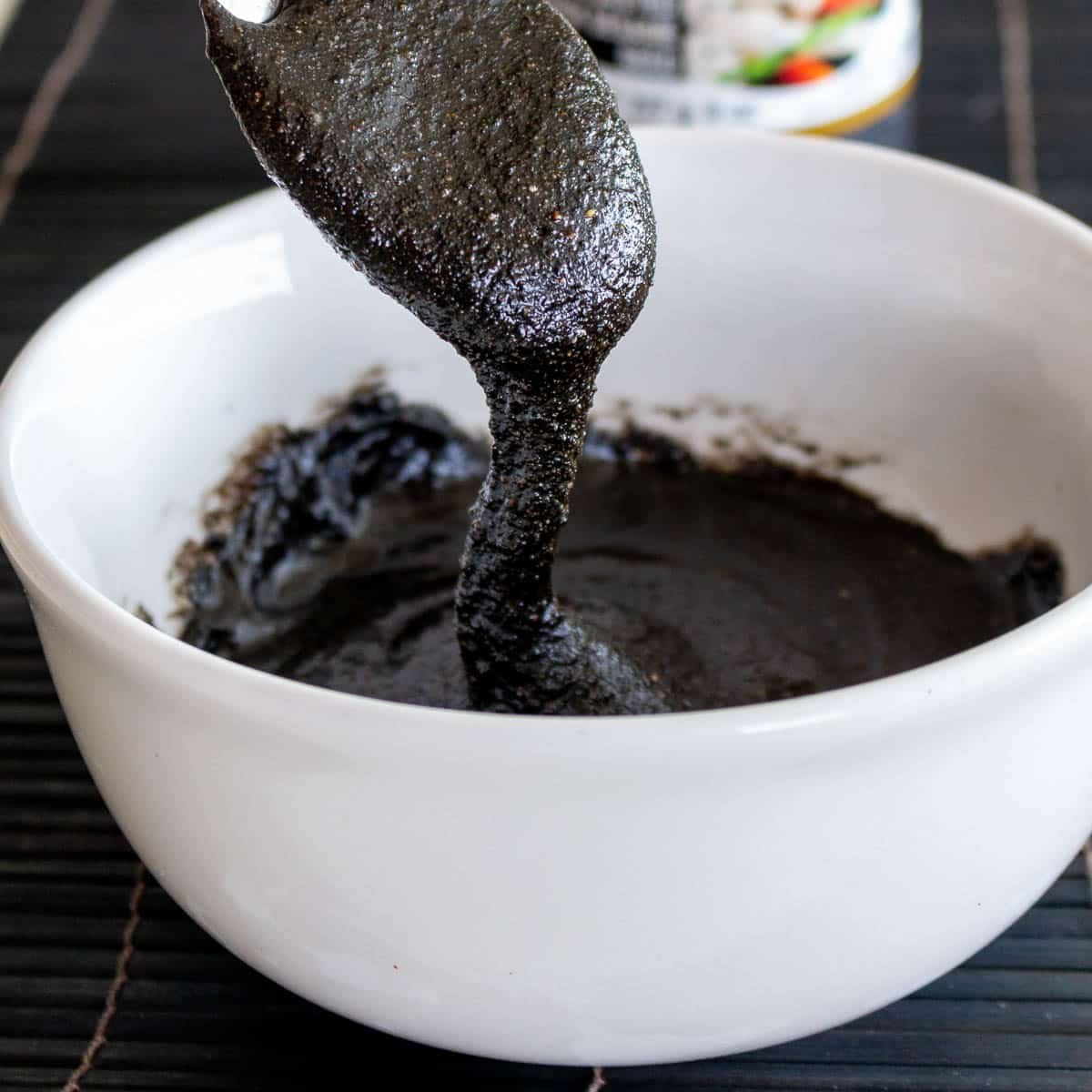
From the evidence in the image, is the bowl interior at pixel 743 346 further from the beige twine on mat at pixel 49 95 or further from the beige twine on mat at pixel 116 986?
the beige twine on mat at pixel 49 95

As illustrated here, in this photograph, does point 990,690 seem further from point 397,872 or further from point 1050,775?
point 397,872

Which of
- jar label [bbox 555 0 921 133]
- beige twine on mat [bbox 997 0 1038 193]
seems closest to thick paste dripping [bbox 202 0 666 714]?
jar label [bbox 555 0 921 133]

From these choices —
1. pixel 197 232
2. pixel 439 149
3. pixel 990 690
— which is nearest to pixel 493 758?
pixel 990 690

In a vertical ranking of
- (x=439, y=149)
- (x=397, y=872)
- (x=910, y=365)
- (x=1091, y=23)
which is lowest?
(x=1091, y=23)

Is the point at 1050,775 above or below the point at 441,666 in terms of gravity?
above

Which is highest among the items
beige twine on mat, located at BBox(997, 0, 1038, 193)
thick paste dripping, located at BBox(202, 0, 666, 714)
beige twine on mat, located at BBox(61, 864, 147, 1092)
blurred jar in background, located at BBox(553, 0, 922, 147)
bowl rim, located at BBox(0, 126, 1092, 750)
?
thick paste dripping, located at BBox(202, 0, 666, 714)

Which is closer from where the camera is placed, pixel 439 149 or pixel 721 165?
pixel 439 149

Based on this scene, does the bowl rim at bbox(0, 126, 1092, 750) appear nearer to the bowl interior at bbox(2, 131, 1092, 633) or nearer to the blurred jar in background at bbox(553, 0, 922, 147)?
the bowl interior at bbox(2, 131, 1092, 633)
